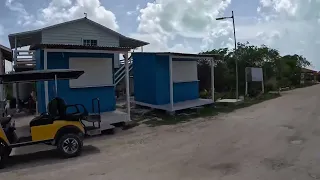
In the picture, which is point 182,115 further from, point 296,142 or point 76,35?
point 76,35

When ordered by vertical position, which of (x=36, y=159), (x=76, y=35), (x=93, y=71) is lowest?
(x=36, y=159)

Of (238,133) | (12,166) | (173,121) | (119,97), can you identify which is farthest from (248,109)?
(12,166)

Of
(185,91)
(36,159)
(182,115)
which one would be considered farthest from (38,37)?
(36,159)

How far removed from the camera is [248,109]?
55.1 ft

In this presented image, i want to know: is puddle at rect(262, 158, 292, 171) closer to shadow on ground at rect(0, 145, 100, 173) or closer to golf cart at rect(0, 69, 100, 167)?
shadow on ground at rect(0, 145, 100, 173)

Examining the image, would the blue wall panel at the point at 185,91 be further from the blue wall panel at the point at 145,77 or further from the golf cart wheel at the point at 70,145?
the golf cart wheel at the point at 70,145

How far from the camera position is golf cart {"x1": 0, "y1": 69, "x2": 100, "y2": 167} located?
26.5 ft

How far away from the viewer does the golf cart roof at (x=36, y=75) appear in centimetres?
810

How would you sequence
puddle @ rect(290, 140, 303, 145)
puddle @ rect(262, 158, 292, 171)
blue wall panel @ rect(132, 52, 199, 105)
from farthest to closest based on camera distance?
blue wall panel @ rect(132, 52, 199, 105) → puddle @ rect(290, 140, 303, 145) → puddle @ rect(262, 158, 292, 171)

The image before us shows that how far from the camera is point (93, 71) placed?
546 inches

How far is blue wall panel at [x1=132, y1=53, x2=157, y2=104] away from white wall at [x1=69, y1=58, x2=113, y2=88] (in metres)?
2.68

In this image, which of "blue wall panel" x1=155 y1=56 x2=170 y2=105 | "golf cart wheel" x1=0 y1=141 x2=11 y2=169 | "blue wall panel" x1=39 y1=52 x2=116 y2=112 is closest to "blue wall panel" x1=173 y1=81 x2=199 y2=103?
"blue wall panel" x1=155 y1=56 x2=170 y2=105

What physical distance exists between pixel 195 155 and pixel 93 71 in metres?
7.08

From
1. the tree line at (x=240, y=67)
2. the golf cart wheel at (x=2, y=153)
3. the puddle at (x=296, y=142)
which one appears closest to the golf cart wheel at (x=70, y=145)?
the golf cart wheel at (x=2, y=153)
